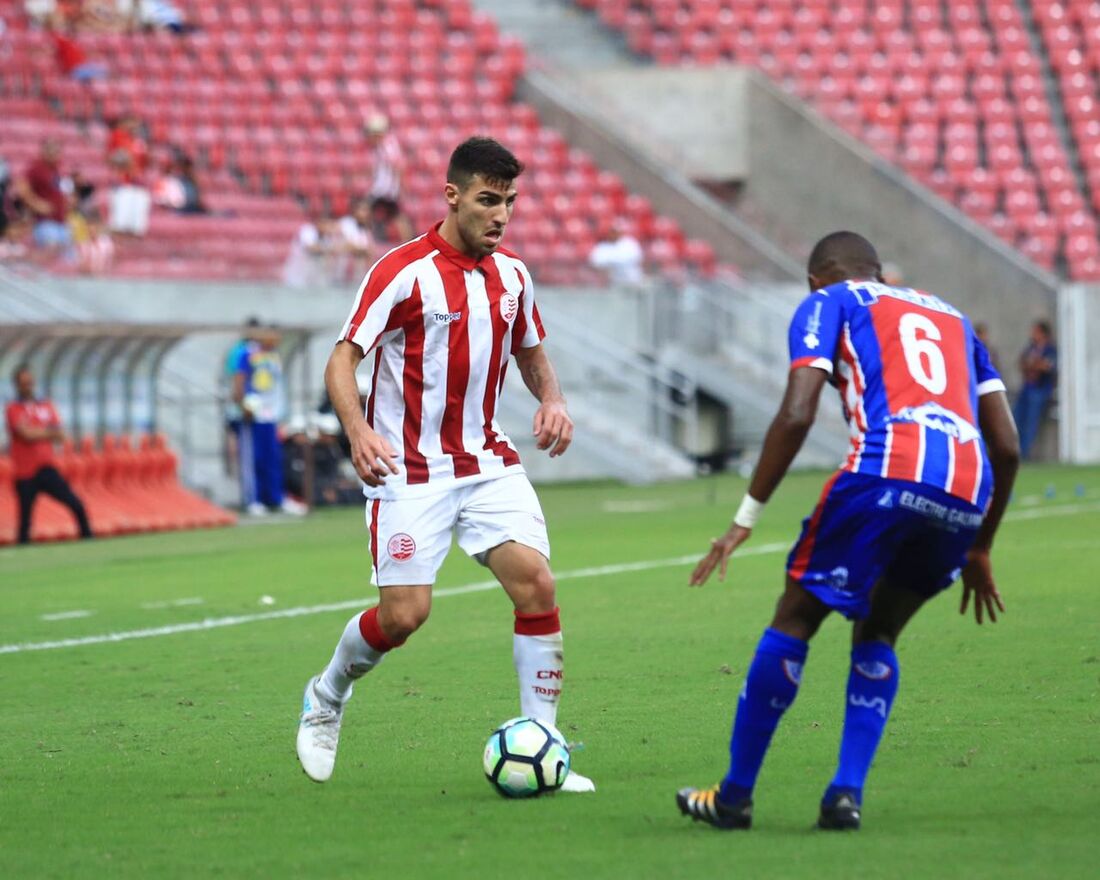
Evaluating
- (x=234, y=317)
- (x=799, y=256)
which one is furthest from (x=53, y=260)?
(x=799, y=256)

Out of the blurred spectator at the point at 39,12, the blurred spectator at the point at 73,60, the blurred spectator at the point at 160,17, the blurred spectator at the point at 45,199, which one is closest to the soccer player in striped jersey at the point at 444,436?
the blurred spectator at the point at 45,199

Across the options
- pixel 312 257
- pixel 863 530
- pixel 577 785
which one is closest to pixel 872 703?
pixel 863 530

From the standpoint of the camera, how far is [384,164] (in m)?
28.8

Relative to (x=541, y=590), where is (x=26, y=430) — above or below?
below

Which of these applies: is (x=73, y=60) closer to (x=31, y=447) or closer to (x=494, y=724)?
(x=31, y=447)

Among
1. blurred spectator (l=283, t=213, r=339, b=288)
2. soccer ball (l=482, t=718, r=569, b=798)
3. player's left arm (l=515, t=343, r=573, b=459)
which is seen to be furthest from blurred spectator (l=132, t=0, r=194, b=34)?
soccer ball (l=482, t=718, r=569, b=798)

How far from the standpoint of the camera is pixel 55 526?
64.8 ft

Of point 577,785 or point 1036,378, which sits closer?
point 577,785

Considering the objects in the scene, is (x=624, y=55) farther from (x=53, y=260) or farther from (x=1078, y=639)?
(x=1078, y=639)

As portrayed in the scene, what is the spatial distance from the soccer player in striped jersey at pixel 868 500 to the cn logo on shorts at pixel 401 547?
132 centimetres

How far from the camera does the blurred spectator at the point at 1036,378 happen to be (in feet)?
96.3

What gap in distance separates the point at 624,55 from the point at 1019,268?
8305 millimetres

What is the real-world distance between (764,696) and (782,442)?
697 mm

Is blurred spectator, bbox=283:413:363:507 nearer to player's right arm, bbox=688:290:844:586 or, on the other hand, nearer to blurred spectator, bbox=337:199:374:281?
blurred spectator, bbox=337:199:374:281
